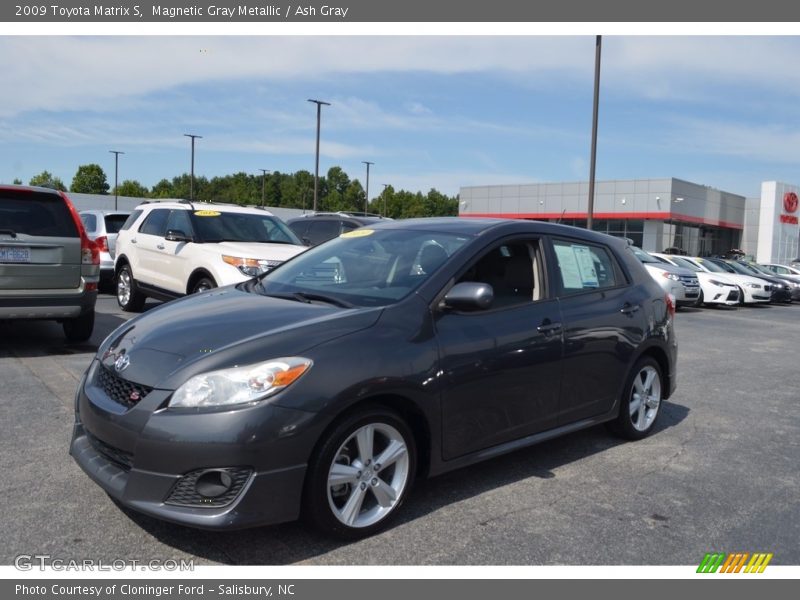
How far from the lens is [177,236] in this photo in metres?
10.0

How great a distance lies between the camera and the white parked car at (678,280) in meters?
18.3

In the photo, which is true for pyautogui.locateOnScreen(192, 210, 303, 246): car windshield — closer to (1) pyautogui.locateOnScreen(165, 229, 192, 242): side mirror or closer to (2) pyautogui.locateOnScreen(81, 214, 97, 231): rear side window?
(1) pyautogui.locateOnScreen(165, 229, 192, 242): side mirror

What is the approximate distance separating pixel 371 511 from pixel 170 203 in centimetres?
860

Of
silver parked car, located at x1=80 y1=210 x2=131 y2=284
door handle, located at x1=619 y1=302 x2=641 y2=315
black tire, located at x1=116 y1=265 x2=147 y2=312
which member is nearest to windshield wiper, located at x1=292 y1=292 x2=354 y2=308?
door handle, located at x1=619 y1=302 x2=641 y2=315

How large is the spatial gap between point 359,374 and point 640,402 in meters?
2.96

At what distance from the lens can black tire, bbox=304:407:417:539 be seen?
342cm

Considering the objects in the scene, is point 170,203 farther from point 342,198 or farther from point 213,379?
point 342,198

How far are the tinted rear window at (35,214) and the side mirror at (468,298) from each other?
18.4 feet

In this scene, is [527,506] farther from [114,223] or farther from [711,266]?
[711,266]

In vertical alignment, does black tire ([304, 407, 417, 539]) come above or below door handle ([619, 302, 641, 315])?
below

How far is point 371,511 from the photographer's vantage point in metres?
3.71

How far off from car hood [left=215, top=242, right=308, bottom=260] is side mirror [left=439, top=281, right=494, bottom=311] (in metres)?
5.76

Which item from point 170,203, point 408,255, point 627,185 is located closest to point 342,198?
point 627,185

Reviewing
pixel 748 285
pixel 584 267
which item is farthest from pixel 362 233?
pixel 748 285
